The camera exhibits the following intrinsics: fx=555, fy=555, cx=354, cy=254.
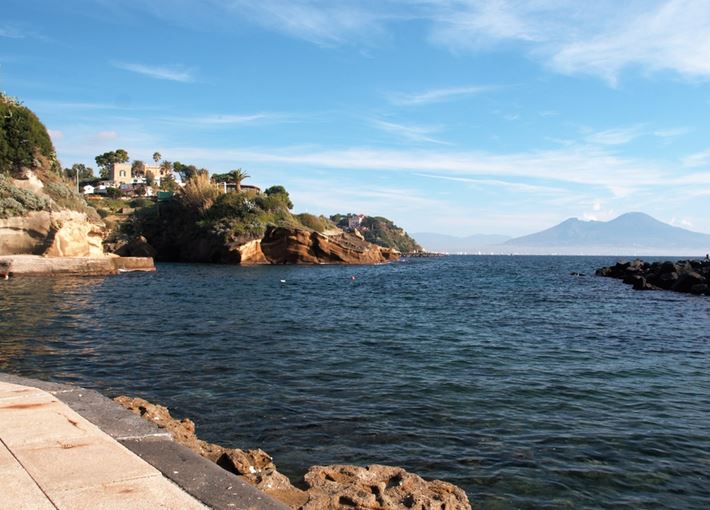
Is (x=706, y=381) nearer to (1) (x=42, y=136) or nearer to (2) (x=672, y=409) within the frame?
(2) (x=672, y=409)

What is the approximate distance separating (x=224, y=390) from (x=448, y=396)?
441 cm

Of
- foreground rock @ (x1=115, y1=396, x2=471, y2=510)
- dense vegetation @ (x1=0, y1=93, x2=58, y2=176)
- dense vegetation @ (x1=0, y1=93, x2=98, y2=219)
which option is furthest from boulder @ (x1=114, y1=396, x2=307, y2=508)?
dense vegetation @ (x1=0, y1=93, x2=58, y2=176)

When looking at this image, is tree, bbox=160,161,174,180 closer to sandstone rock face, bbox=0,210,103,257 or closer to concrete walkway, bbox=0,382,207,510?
sandstone rock face, bbox=0,210,103,257

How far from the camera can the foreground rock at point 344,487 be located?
17.4 ft

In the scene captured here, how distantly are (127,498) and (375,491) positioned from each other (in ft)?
8.33

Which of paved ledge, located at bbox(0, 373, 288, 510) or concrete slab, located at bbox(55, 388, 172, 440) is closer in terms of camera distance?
paved ledge, located at bbox(0, 373, 288, 510)

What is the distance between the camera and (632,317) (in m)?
24.8

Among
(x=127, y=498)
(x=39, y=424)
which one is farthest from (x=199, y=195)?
(x=127, y=498)

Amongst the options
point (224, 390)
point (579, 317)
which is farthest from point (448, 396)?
point (579, 317)

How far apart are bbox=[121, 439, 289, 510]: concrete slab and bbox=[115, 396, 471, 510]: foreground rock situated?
727 mm

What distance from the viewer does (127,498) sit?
4.03 m

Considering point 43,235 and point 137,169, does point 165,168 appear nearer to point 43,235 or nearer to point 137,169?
point 137,169

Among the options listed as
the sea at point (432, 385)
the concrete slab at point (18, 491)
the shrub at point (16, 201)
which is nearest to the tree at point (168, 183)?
the shrub at point (16, 201)

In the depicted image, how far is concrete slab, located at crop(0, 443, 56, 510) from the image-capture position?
3.81 metres
